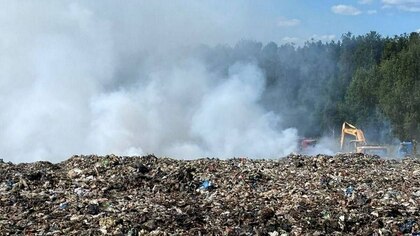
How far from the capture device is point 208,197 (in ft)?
30.7

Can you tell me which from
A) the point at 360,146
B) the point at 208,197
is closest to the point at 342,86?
the point at 360,146

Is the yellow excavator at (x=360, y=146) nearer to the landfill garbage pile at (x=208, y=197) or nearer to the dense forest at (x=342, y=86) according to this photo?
the dense forest at (x=342, y=86)

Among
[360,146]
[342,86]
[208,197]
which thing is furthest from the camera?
[342,86]

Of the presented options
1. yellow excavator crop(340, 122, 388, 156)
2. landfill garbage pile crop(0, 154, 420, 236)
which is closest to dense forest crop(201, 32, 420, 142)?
yellow excavator crop(340, 122, 388, 156)

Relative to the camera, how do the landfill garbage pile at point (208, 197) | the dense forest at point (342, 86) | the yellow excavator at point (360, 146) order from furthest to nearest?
the dense forest at point (342, 86) < the yellow excavator at point (360, 146) < the landfill garbage pile at point (208, 197)

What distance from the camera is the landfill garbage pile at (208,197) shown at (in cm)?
770

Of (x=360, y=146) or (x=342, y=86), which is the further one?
(x=342, y=86)

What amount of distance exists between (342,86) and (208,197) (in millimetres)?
32412

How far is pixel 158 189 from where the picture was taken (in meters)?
9.73

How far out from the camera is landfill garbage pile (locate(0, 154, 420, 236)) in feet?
25.2

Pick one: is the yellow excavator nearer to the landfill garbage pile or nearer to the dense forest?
the dense forest

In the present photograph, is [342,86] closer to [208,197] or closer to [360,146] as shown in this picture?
[360,146]

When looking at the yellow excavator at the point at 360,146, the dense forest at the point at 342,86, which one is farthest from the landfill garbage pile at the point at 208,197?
the dense forest at the point at 342,86

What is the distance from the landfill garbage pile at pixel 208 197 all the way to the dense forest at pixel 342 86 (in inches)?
701
